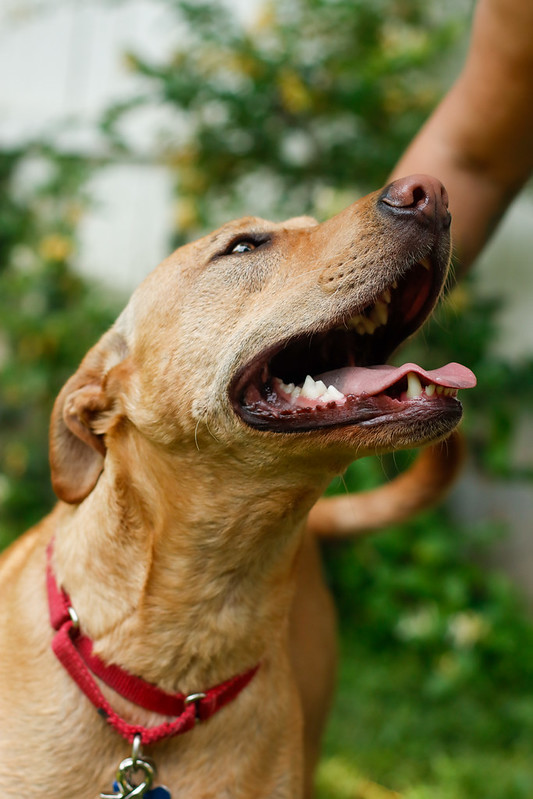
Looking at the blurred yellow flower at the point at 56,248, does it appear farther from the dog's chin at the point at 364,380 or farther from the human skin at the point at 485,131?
the dog's chin at the point at 364,380

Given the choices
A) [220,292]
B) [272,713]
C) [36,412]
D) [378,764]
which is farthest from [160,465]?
[36,412]

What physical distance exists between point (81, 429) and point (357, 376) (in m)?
0.80

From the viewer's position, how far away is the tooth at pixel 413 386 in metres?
1.62

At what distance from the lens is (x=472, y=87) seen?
2.27 metres

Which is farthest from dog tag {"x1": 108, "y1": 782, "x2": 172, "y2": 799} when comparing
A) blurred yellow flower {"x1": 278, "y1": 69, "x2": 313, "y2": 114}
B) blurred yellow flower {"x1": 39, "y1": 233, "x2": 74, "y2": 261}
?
blurred yellow flower {"x1": 39, "y1": 233, "x2": 74, "y2": 261}

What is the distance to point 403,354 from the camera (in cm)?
479

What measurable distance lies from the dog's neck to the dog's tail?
3.16 ft

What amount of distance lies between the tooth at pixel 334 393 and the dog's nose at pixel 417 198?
0.43 metres

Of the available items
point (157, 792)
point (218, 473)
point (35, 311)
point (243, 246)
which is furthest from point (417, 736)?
point (35, 311)

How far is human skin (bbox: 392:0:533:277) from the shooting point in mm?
2096

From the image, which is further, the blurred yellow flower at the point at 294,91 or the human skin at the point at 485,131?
the blurred yellow flower at the point at 294,91

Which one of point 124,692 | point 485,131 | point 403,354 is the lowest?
point 403,354

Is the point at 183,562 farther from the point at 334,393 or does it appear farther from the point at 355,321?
the point at 355,321

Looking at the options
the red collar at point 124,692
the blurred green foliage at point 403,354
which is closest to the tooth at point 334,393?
the red collar at point 124,692
